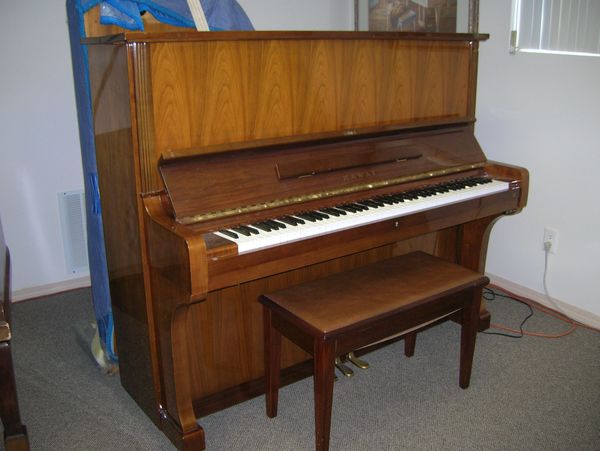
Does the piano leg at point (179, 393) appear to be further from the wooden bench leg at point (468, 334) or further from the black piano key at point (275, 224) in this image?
the wooden bench leg at point (468, 334)

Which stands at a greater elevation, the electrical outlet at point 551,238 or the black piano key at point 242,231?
the black piano key at point 242,231

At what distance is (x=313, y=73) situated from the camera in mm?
2010

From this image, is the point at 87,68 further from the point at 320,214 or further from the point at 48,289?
the point at 48,289

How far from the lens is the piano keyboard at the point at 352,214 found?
169cm

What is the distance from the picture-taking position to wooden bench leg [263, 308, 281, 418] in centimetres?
195

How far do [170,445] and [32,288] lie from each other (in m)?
1.51

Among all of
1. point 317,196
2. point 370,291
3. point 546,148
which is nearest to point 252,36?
point 317,196

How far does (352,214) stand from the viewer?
1899 millimetres

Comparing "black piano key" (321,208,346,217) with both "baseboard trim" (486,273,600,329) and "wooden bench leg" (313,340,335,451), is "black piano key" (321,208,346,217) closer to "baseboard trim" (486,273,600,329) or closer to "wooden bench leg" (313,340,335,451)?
"wooden bench leg" (313,340,335,451)

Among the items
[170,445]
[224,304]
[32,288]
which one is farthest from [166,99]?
[32,288]

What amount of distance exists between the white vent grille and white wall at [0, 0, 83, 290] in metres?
0.03

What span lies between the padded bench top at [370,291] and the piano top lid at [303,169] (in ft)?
0.95

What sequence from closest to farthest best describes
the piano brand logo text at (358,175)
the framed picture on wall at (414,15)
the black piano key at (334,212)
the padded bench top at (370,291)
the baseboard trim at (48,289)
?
the padded bench top at (370,291), the black piano key at (334,212), the piano brand logo text at (358,175), the framed picture on wall at (414,15), the baseboard trim at (48,289)

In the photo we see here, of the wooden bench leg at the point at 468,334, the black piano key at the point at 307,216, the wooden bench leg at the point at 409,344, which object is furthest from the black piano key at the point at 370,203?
the wooden bench leg at the point at 409,344
